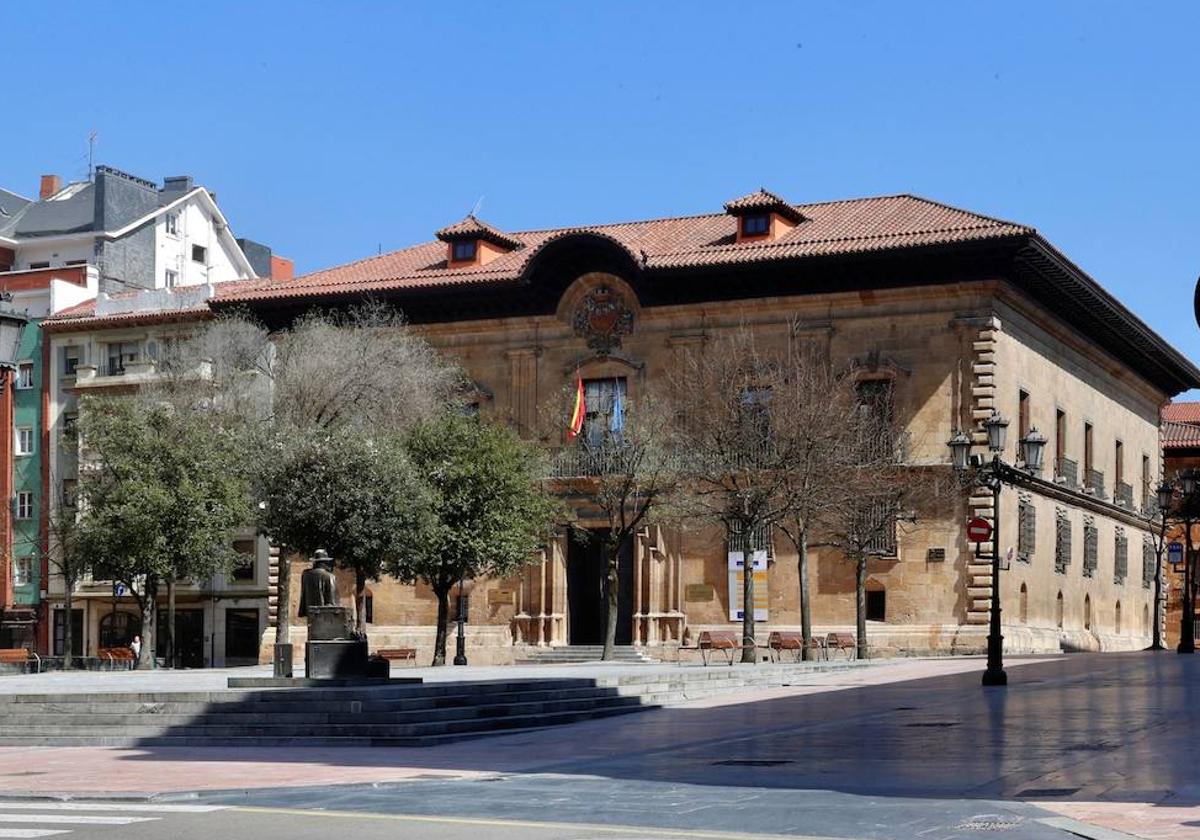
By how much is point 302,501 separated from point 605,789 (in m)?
24.6

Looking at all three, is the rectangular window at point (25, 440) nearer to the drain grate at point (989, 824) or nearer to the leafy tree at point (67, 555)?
the leafy tree at point (67, 555)

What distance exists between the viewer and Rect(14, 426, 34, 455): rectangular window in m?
72.2

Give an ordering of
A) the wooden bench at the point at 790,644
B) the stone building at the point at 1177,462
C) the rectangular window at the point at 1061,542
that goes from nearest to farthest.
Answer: the wooden bench at the point at 790,644 < the rectangular window at the point at 1061,542 < the stone building at the point at 1177,462

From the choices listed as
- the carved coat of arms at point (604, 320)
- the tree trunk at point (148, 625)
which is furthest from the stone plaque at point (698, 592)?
the tree trunk at point (148, 625)

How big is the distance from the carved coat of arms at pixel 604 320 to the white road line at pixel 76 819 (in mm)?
40443

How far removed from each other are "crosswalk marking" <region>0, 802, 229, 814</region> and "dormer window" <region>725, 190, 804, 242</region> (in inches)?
1579

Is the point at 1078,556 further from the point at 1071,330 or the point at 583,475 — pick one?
the point at 583,475

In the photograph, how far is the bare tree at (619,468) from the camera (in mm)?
49375

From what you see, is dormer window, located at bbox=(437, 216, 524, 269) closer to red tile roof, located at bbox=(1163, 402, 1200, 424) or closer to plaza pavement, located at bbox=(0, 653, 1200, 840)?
plaza pavement, located at bbox=(0, 653, 1200, 840)

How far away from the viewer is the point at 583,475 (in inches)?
2170

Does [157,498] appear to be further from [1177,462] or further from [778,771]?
[1177,462]

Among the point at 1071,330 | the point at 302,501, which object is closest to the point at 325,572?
the point at 302,501

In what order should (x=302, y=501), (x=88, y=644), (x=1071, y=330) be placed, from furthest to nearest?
1. (x=88, y=644)
2. (x=1071, y=330)
3. (x=302, y=501)

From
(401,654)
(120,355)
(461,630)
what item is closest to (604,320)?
(461,630)
